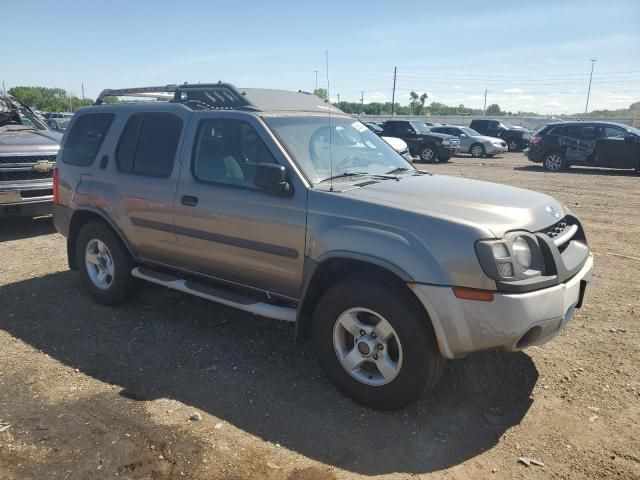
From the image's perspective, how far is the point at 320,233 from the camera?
341 cm

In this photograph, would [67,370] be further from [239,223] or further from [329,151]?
[329,151]

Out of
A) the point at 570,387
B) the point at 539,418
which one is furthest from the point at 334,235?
the point at 570,387

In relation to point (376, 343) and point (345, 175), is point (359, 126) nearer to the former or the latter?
point (345, 175)

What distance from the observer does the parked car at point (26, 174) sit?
754 cm

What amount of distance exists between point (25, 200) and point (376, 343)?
21.3 ft

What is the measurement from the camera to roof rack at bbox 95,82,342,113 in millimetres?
4266

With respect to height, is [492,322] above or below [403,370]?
above

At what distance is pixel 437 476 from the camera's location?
9.05ft

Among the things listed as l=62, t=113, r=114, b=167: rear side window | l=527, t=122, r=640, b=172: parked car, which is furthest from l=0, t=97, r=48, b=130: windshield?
l=527, t=122, r=640, b=172: parked car

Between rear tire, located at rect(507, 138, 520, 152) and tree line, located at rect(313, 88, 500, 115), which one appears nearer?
rear tire, located at rect(507, 138, 520, 152)

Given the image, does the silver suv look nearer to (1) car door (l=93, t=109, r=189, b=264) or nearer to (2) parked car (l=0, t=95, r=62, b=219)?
(1) car door (l=93, t=109, r=189, b=264)

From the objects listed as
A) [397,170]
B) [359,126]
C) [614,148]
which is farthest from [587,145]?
[397,170]

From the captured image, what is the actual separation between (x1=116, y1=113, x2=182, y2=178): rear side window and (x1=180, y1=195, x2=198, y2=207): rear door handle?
0.32 metres

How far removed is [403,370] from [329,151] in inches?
70.6
